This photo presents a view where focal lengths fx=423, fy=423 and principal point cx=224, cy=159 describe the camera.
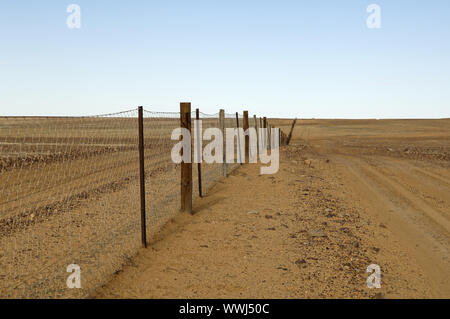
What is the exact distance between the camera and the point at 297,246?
21.6 ft

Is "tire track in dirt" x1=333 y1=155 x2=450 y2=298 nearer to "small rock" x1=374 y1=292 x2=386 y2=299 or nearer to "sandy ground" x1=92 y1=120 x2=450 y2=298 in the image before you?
"sandy ground" x1=92 y1=120 x2=450 y2=298

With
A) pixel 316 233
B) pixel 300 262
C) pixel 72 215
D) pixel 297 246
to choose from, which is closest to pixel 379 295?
pixel 300 262

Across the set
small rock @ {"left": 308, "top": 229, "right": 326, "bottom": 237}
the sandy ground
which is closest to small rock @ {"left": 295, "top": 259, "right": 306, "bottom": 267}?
the sandy ground

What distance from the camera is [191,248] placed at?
6457 millimetres

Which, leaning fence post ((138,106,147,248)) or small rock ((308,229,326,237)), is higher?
leaning fence post ((138,106,147,248))

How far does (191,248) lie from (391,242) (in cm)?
326

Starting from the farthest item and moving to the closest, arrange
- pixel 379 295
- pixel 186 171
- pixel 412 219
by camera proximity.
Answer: pixel 412 219, pixel 186 171, pixel 379 295

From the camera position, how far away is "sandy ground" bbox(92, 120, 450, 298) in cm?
508

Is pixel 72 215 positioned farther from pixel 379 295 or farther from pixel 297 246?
pixel 379 295
